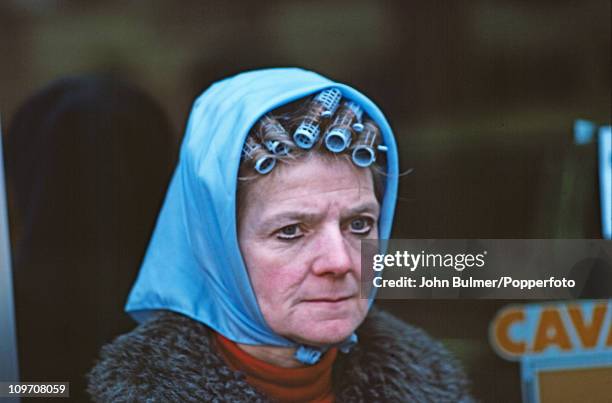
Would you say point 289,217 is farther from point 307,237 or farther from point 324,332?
point 324,332

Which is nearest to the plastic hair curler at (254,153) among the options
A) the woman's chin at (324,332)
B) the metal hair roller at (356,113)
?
the metal hair roller at (356,113)

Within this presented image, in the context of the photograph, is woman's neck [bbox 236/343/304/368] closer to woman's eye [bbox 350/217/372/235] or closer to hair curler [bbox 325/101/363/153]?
woman's eye [bbox 350/217/372/235]

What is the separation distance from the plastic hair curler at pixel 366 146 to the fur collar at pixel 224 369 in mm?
Result: 445

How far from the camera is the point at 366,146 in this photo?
2195 millimetres

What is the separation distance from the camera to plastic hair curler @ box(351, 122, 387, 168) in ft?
7.19

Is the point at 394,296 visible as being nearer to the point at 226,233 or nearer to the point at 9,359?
the point at 226,233

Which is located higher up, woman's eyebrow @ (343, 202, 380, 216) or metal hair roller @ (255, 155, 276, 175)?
metal hair roller @ (255, 155, 276, 175)

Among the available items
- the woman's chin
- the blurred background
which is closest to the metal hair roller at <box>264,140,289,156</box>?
the blurred background

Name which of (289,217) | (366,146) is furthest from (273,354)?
(366,146)

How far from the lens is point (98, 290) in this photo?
2.27 metres

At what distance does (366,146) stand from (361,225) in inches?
8.7

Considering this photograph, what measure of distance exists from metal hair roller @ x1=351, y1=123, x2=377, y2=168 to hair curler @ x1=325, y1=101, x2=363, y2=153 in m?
0.03

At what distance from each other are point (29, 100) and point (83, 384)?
825mm

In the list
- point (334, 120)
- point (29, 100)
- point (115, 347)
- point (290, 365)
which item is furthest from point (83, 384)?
point (334, 120)
